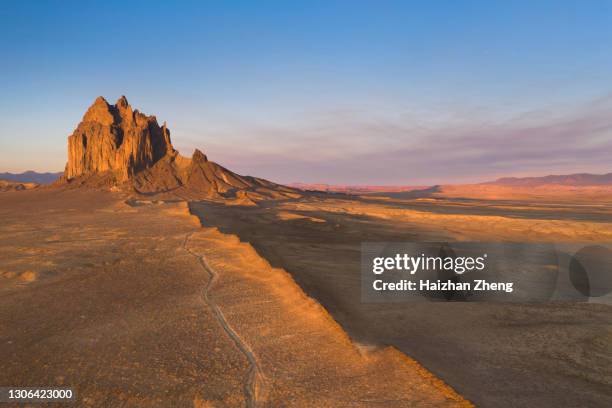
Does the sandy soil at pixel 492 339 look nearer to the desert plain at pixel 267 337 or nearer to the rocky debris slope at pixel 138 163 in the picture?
the desert plain at pixel 267 337

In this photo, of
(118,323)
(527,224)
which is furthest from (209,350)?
(527,224)

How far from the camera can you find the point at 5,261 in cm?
1334

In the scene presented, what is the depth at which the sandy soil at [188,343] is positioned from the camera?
16.1 feet

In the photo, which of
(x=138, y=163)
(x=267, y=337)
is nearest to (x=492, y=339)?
(x=267, y=337)

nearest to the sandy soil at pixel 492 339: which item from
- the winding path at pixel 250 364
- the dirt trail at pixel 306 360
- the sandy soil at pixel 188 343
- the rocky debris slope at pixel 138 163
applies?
the dirt trail at pixel 306 360

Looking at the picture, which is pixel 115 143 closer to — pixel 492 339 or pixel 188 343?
pixel 188 343

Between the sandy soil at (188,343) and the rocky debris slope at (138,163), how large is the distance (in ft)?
187

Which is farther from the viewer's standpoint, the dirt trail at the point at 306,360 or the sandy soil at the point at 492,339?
the sandy soil at the point at 492,339

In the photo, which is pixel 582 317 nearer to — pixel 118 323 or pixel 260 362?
pixel 260 362

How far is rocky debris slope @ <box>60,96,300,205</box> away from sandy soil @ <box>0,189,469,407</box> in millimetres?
57139

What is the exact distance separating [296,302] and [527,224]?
28.4 m

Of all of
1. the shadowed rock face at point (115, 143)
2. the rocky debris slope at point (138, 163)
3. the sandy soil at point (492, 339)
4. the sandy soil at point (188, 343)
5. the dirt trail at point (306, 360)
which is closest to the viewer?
the dirt trail at point (306, 360)

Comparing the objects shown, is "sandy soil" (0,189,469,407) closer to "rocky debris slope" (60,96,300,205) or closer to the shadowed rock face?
"rocky debris slope" (60,96,300,205)

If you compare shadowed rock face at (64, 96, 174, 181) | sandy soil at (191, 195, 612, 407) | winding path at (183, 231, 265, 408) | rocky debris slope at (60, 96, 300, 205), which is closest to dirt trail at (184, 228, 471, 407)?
winding path at (183, 231, 265, 408)
